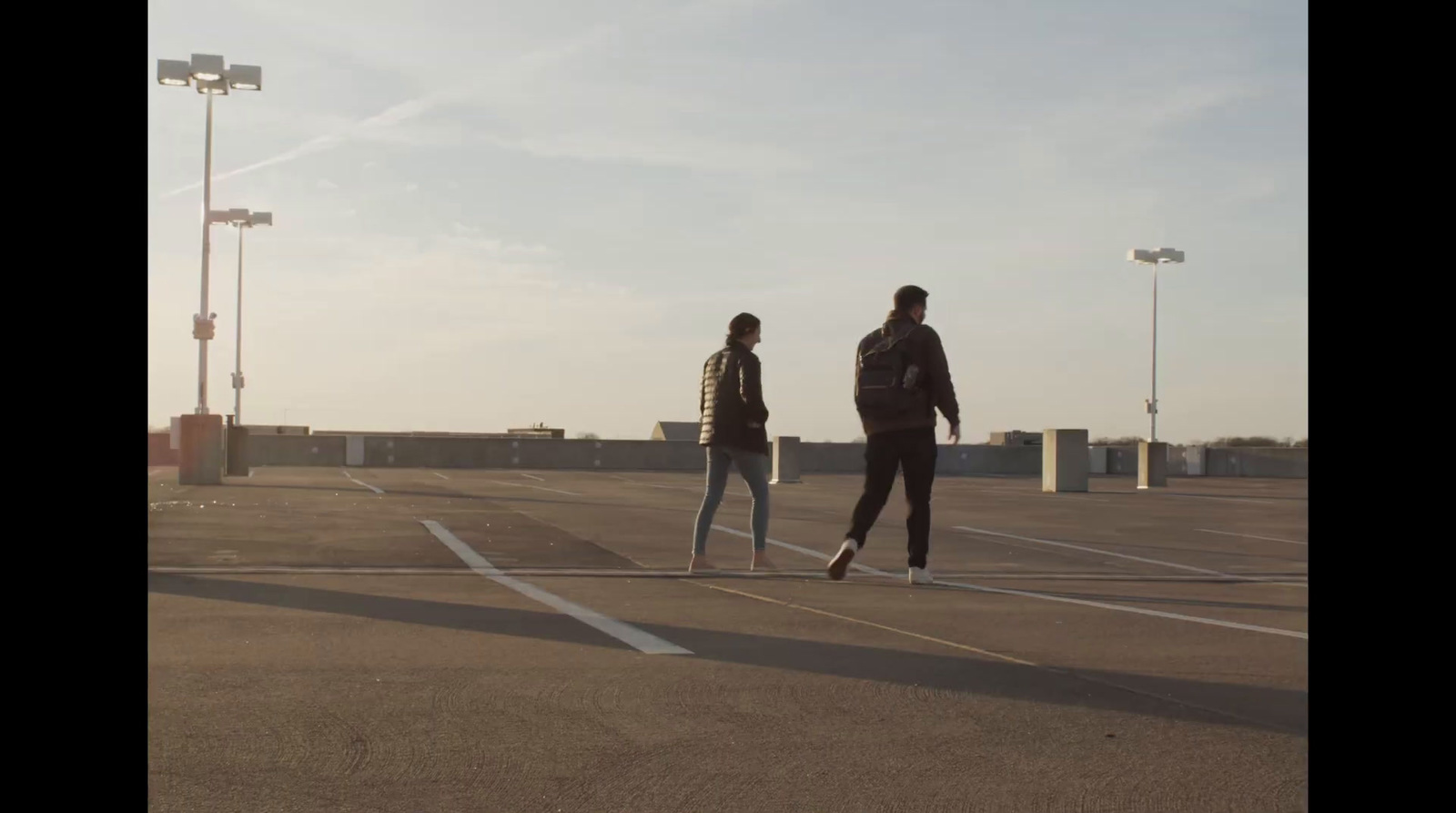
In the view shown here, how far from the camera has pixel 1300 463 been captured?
52.2m

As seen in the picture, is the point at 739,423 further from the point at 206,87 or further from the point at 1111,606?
the point at 206,87

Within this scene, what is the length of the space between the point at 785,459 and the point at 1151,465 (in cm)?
920

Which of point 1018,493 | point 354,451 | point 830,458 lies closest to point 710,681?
point 1018,493

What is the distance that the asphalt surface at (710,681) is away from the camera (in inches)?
135

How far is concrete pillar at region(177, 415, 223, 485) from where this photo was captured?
82.1ft

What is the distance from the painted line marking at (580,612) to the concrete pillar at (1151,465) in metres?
26.5

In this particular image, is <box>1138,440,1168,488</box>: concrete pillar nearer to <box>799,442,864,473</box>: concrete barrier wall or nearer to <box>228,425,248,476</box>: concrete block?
<box>799,442,864,473</box>: concrete barrier wall

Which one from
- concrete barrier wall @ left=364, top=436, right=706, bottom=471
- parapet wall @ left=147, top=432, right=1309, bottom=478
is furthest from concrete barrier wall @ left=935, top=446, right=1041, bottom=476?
concrete barrier wall @ left=364, top=436, right=706, bottom=471

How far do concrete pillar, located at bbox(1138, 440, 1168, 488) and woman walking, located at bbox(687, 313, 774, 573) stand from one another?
2642 cm

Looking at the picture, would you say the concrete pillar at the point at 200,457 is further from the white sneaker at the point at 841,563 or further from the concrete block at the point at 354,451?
the concrete block at the point at 354,451
